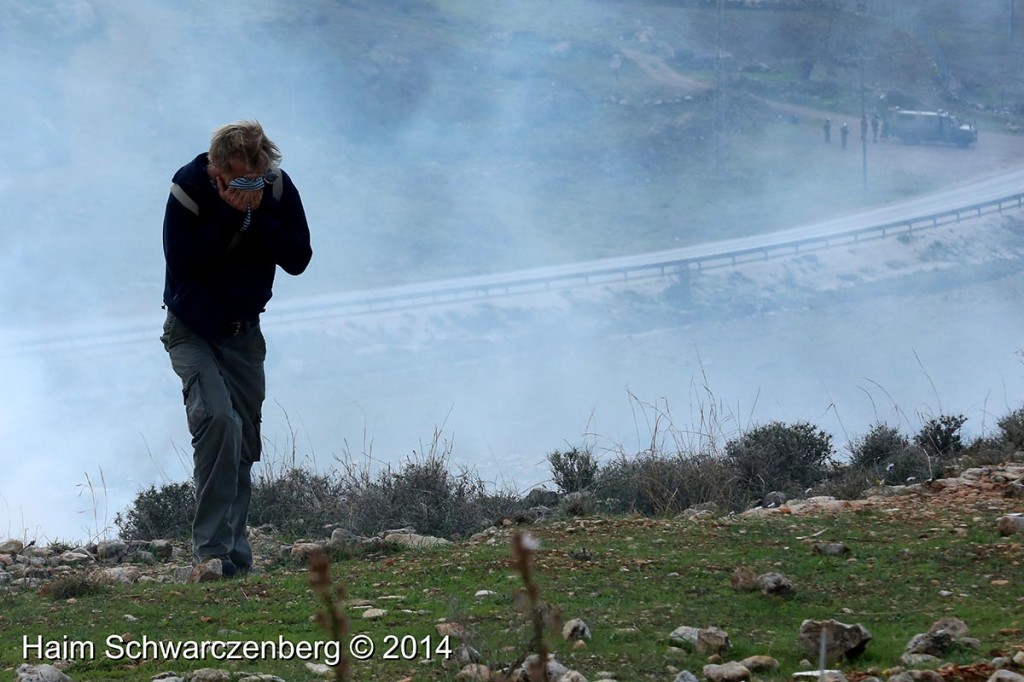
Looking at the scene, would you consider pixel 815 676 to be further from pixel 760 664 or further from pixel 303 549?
pixel 303 549

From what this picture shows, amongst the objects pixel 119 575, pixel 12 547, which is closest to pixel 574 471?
pixel 12 547

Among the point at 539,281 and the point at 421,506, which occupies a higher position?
the point at 539,281

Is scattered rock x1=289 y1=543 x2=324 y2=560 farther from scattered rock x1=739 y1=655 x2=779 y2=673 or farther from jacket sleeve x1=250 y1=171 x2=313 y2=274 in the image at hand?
scattered rock x1=739 y1=655 x2=779 y2=673

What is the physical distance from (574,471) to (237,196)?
3.80 metres

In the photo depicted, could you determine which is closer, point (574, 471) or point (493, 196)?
point (574, 471)

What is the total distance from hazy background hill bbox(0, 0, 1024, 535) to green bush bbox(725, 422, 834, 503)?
31.0 ft

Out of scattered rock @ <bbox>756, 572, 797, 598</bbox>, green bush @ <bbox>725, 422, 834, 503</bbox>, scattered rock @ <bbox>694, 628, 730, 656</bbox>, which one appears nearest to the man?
scattered rock @ <bbox>756, 572, 797, 598</bbox>

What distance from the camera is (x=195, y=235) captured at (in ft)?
15.7

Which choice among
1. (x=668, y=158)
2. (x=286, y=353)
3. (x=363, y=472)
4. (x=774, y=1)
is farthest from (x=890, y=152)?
(x=363, y=472)

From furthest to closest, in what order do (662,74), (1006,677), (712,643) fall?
(662,74)
(712,643)
(1006,677)

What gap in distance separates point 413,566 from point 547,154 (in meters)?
49.0

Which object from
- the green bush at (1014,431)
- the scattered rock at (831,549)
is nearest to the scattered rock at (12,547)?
the scattered rock at (831,549)

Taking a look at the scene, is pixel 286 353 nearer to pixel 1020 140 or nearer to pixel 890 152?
pixel 890 152

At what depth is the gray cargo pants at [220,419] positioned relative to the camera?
4.86m
